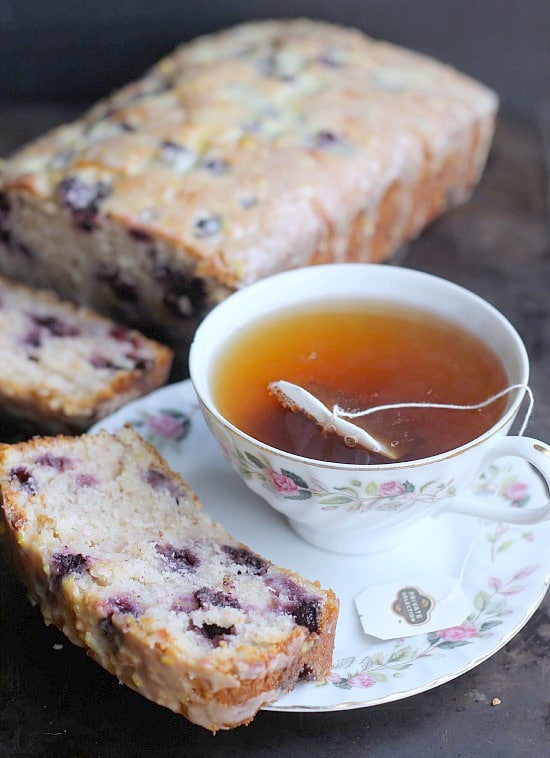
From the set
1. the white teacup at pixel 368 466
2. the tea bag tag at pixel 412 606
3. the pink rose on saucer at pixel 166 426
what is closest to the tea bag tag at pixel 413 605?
the tea bag tag at pixel 412 606

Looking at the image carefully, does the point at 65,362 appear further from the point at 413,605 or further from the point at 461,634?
the point at 461,634

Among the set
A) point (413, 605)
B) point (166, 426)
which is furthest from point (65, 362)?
point (413, 605)

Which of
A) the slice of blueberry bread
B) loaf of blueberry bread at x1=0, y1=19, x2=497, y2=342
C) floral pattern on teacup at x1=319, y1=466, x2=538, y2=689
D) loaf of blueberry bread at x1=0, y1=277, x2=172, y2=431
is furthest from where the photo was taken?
loaf of blueberry bread at x1=0, y1=19, x2=497, y2=342

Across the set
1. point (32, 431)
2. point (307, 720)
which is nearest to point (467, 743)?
point (307, 720)

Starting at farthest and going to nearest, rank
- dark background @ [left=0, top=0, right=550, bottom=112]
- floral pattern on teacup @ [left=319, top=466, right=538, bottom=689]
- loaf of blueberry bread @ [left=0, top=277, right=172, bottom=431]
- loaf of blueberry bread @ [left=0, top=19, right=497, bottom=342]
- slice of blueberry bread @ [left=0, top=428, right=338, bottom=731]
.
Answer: dark background @ [left=0, top=0, right=550, bottom=112] < loaf of blueberry bread @ [left=0, top=19, right=497, bottom=342] < loaf of blueberry bread @ [left=0, top=277, right=172, bottom=431] < floral pattern on teacup @ [left=319, top=466, right=538, bottom=689] < slice of blueberry bread @ [left=0, top=428, right=338, bottom=731]

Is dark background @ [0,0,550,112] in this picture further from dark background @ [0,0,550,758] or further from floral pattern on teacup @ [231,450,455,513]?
floral pattern on teacup @ [231,450,455,513]

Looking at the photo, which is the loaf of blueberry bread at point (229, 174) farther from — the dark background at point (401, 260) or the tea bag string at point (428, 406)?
the tea bag string at point (428, 406)

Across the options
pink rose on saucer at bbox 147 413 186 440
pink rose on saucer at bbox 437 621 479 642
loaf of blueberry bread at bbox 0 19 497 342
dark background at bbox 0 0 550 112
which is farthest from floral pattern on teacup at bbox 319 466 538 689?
dark background at bbox 0 0 550 112

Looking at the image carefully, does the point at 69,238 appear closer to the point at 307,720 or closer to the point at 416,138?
the point at 416,138
